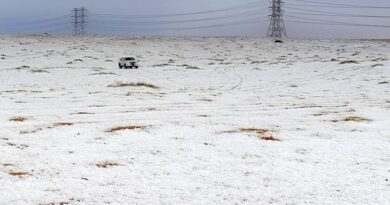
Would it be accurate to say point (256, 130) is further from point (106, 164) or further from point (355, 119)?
point (106, 164)

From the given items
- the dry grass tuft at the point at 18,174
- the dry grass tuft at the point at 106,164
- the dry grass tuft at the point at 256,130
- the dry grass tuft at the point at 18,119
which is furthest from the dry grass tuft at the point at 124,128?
the dry grass tuft at the point at 18,174

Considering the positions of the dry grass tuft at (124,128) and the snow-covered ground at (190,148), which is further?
the dry grass tuft at (124,128)

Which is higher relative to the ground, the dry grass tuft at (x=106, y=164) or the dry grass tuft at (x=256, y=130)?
the dry grass tuft at (x=256, y=130)

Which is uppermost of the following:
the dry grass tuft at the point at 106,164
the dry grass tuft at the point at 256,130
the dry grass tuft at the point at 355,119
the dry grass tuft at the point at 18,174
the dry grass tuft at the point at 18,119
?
the dry grass tuft at the point at 355,119

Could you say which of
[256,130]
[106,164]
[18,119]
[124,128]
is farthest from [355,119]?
[18,119]

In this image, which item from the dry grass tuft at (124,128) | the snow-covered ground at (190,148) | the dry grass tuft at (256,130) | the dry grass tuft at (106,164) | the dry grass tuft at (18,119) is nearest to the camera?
the snow-covered ground at (190,148)

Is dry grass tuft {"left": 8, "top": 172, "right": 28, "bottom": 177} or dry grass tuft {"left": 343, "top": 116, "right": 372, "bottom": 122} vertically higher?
dry grass tuft {"left": 343, "top": 116, "right": 372, "bottom": 122}

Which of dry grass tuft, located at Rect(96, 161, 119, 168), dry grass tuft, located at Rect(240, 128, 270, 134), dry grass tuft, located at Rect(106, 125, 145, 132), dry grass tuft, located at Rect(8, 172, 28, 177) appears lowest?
dry grass tuft, located at Rect(8, 172, 28, 177)

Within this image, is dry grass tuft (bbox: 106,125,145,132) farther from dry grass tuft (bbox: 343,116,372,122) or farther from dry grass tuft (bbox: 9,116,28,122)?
dry grass tuft (bbox: 343,116,372,122)

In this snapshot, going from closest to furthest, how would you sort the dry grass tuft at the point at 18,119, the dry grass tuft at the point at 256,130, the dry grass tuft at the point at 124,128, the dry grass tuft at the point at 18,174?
1. the dry grass tuft at the point at 18,174
2. the dry grass tuft at the point at 124,128
3. the dry grass tuft at the point at 256,130
4. the dry grass tuft at the point at 18,119

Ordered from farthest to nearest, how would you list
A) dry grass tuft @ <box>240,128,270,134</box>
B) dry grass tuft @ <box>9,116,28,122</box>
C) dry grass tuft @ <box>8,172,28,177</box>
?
dry grass tuft @ <box>9,116,28,122</box>
dry grass tuft @ <box>240,128,270,134</box>
dry grass tuft @ <box>8,172,28,177</box>

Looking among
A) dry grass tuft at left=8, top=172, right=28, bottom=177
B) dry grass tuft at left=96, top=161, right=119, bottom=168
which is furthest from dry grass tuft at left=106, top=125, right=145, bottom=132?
dry grass tuft at left=8, top=172, right=28, bottom=177

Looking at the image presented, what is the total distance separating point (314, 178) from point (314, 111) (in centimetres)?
1314

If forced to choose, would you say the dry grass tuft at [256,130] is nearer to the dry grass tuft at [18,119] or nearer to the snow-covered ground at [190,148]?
the snow-covered ground at [190,148]
